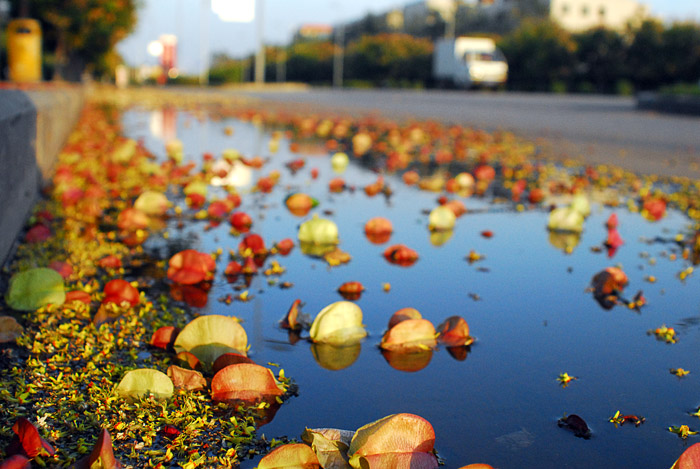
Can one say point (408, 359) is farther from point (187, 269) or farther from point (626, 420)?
point (187, 269)

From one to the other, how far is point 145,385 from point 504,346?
1086mm

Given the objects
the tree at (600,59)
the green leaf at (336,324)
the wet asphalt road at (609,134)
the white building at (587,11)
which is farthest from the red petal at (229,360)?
the white building at (587,11)

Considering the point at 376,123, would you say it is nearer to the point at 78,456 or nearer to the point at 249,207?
the point at 249,207

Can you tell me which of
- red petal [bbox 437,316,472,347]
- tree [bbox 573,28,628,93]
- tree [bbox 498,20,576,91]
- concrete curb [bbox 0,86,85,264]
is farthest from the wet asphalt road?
tree [bbox 498,20,576,91]

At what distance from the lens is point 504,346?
219 cm

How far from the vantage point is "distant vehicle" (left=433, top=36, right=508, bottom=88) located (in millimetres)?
38219

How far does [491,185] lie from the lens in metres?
5.87

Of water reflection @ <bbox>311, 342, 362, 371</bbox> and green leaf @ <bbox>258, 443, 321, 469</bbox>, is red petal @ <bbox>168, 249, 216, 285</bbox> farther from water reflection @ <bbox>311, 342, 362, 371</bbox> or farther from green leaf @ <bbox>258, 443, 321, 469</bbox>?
green leaf @ <bbox>258, 443, 321, 469</bbox>

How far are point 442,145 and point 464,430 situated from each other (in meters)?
8.23

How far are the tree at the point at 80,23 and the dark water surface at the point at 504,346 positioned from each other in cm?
2233

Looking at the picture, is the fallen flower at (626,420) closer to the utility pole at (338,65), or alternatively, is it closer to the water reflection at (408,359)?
the water reflection at (408,359)

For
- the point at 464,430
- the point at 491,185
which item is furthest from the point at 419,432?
the point at 491,185

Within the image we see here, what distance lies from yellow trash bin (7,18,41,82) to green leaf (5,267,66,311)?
60.7 ft

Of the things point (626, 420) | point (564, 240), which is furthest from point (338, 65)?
point (626, 420)
